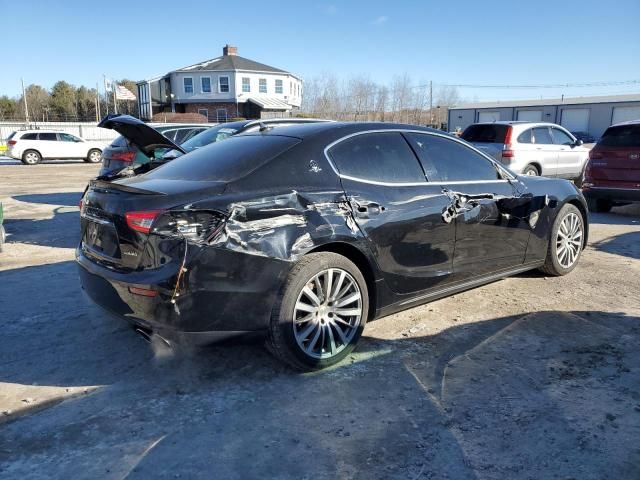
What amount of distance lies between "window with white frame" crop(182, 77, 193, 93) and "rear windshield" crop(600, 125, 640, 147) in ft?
150

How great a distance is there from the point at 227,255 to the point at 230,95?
160 feet

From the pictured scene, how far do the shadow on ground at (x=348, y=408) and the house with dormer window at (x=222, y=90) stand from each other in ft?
151

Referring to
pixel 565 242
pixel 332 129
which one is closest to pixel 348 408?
pixel 332 129

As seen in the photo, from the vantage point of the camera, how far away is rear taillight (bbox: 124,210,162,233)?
305 cm

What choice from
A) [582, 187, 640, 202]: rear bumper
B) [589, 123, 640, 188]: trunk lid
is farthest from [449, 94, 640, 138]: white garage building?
[582, 187, 640, 202]: rear bumper

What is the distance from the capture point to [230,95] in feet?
161

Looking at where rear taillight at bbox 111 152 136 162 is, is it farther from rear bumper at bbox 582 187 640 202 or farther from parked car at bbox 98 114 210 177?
rear bumper at bbox 582 187 640 202

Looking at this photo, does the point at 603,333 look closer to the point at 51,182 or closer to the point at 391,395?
the point at 391,395

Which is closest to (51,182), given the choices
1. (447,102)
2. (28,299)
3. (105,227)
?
(28,299)

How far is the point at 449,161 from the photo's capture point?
4.46 m

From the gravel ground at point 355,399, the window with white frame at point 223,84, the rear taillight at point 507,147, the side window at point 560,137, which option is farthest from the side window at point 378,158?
the window with white frame at point 223,84

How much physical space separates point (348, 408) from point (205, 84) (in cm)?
5035

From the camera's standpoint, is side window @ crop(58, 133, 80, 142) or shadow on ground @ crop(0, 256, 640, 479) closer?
shadow on ground @ crop(0, 256, 640, 479)

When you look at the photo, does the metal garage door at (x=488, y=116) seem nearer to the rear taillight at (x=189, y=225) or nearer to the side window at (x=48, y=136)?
the side window at (x=48, y=136)
